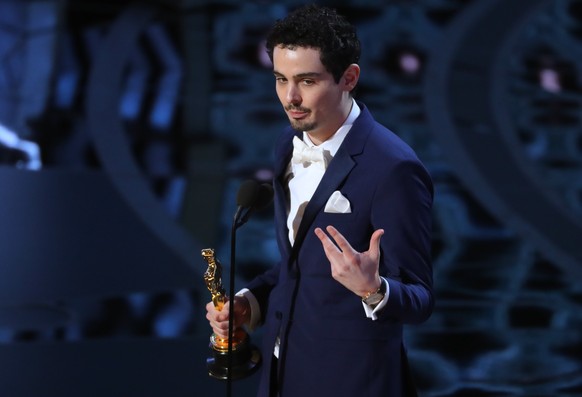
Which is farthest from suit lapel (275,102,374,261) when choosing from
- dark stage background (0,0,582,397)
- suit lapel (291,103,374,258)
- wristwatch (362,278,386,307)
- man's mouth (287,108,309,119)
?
dark stage background (0,0,582,397)

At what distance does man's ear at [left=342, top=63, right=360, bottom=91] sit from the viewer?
1677 millimetres

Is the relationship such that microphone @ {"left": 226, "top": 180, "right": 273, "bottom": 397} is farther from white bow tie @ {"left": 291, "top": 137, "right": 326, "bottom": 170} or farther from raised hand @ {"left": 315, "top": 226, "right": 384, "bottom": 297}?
raised hand @ {"left": 315, "top": 226, "right": 384, "bottom": 297}

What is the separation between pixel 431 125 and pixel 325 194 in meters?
5.10

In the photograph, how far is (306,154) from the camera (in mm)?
1752

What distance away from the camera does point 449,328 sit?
402 centimetres

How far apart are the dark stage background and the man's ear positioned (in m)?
2.00

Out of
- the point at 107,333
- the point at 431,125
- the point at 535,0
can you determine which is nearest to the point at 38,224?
the point at 107,333

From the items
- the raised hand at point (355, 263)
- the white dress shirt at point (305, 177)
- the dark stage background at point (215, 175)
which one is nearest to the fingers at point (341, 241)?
the raised hand at point (355, 263)

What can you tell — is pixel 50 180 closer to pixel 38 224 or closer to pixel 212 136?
pixel 38 224

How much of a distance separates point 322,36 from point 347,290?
50cm

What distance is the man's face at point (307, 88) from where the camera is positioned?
163 centimetres

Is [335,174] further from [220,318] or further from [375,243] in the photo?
[220,318]

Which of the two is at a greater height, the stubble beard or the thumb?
the stubble beard

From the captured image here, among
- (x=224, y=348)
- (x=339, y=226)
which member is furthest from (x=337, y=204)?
(x=224, y=348)
